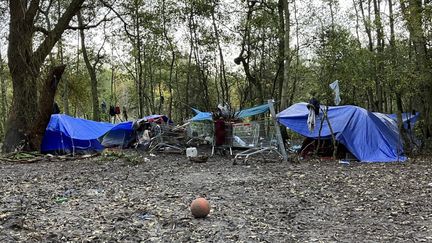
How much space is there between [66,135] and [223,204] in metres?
8.63

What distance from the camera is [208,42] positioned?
2308cm

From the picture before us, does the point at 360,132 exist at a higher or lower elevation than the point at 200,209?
higher

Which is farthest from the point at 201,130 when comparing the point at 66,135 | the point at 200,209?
the point at 200,209

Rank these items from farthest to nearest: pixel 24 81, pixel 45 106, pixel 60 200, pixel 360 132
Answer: pixel 24 81 < pixel 45 106 < pixel 360 132 < pixel 60 200

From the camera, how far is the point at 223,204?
5.04 m

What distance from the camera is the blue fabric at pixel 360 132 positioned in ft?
32.6

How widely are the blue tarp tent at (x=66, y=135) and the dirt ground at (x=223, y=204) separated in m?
3.60

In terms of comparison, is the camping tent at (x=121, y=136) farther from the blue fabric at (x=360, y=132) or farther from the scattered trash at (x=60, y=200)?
the scattered trash at (x=60, y=200)

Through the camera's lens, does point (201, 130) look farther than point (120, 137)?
No

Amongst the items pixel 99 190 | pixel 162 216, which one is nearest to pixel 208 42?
pixel 99 190

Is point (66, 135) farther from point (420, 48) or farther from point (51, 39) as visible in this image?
point (420, 48)

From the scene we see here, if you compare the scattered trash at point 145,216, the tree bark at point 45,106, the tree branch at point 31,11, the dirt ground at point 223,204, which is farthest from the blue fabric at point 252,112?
the scattered trash at point 145,216

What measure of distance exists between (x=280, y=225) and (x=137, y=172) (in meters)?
4.58

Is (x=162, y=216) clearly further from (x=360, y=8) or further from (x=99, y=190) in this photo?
(x=360, y=8)
